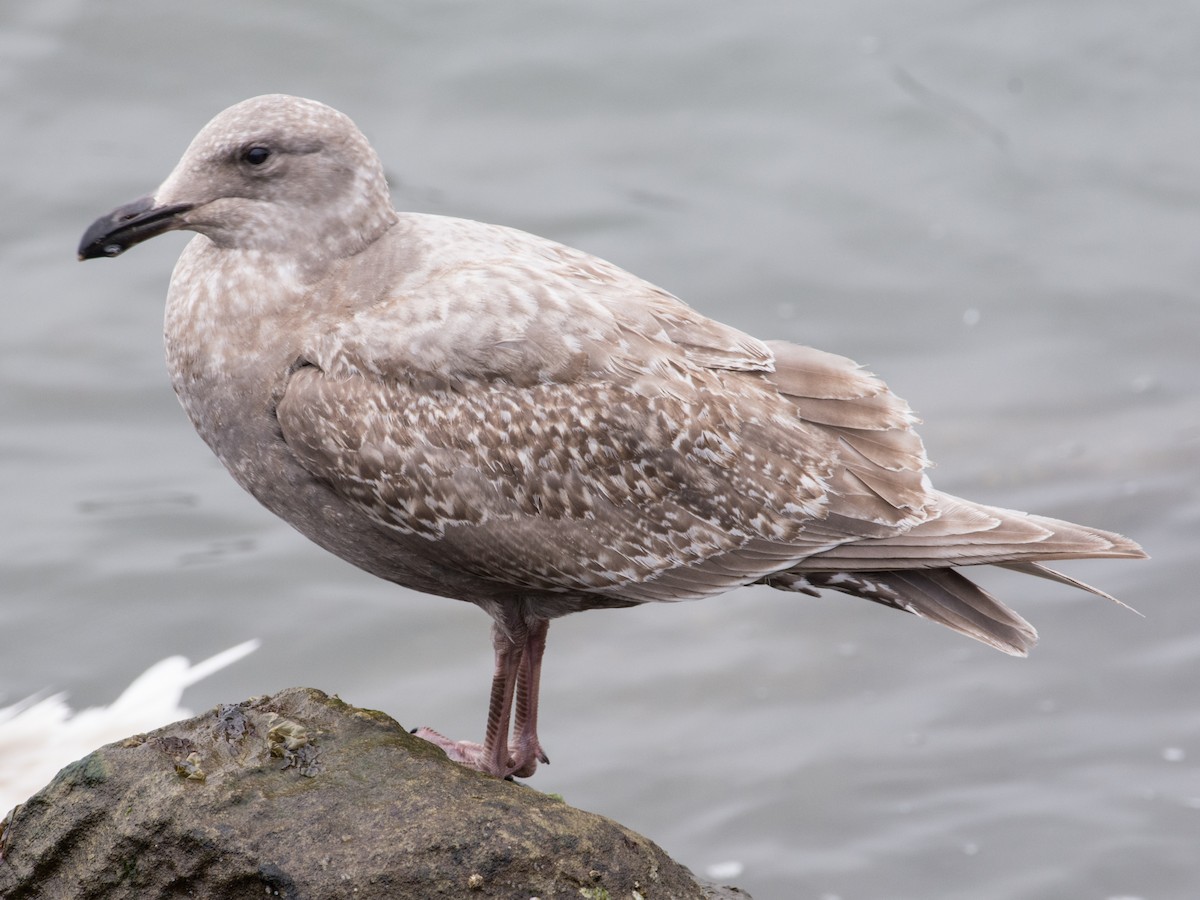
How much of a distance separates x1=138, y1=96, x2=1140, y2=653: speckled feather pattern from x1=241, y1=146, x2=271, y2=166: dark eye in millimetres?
39

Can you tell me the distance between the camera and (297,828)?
15.5 feet

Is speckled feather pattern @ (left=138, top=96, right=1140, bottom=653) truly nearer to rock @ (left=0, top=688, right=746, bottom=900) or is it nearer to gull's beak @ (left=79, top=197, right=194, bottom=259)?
gull's beak @ (left=79, top=197, right=194, bottom=259)

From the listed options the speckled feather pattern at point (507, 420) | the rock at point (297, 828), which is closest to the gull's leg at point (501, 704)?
the speckled feather pattern at point (507, 420)

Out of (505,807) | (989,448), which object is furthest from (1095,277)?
(505,807)

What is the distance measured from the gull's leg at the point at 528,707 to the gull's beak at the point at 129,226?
202 cm

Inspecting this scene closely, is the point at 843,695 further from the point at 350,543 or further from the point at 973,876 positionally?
the point at 350,543

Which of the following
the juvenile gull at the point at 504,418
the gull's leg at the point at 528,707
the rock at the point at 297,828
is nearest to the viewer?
the rock at the point at 297,828

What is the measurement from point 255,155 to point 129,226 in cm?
50

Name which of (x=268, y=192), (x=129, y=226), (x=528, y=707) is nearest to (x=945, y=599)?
(x=528, y=707)

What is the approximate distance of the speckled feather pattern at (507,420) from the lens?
5824 millimetres

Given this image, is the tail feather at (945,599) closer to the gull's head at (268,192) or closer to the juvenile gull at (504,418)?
the juvenile gull at (504,418)

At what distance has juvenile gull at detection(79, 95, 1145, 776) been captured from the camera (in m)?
5.82

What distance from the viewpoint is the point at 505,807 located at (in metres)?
4.91

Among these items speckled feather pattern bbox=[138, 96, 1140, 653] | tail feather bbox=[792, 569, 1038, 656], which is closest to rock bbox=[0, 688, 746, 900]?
speckled feather pattern bbox=[138, 96, 1140, 653]
